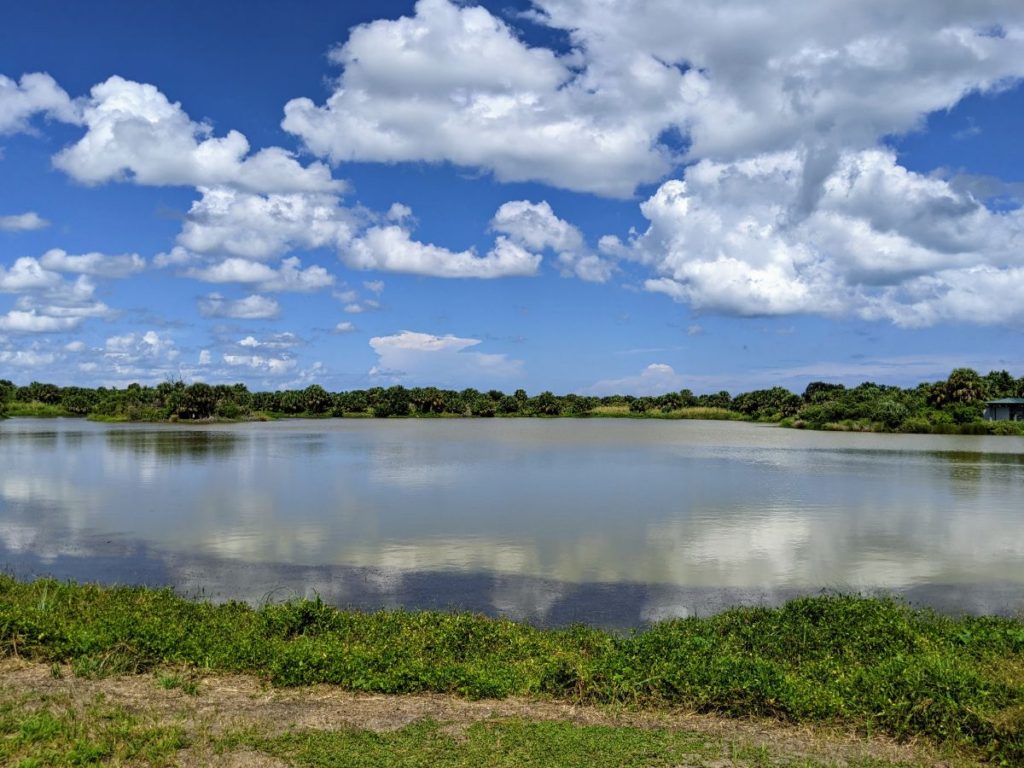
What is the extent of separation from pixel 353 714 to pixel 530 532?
1206cm

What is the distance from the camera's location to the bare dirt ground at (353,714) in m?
6.17

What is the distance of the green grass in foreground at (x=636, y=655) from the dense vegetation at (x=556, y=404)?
73133 mm

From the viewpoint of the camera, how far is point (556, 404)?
14325 centimetres

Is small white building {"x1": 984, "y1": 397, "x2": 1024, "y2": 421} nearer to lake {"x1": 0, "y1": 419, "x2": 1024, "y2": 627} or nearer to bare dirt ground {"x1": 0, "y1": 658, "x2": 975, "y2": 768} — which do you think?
lake {"x1": 0, "y1": 419, "x2": 1024, "y2": 627}

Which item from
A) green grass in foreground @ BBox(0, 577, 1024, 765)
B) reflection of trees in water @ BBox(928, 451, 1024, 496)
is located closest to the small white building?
reflection of trees in water @ BBox(928, 451, 1024, 496)

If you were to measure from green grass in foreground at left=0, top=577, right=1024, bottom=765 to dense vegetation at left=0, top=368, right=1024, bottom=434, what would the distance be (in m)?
73.1

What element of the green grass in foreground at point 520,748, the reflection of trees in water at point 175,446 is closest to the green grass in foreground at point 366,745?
the green grass in foreground at point 520,748

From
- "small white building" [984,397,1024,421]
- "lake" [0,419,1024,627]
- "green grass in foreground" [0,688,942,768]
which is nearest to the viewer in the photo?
"green grass in foreground" [0,688,942,768]

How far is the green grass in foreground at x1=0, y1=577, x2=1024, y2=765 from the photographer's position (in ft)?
22.1

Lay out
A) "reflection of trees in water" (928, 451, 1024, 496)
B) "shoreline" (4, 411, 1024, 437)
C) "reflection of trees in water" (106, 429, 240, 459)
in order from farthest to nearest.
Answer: "shoreline" (4, 411, 1024, 437) → "reflection of trees in water" (106, 429, 240, 459) → "reflection of trees in water" (928, 451, 1024, 496)

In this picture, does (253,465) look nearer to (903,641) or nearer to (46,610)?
(46,610)

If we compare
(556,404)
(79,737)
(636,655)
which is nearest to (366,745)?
(79,737)

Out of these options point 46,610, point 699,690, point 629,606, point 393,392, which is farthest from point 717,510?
point 393,392

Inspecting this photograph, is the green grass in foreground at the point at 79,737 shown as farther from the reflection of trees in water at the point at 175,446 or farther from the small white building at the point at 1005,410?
the small white building at the point at 1005,410
